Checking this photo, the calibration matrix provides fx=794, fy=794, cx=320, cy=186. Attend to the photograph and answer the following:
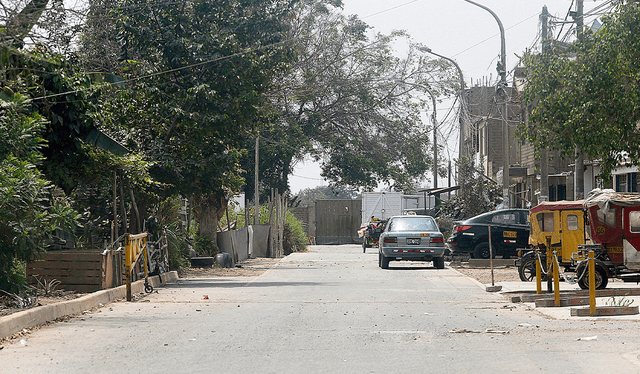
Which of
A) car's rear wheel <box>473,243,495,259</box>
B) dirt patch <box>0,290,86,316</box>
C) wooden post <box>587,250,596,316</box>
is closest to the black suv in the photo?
car's rear wheel <box>473,243,495,259</box>

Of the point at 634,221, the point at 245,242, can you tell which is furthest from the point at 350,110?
the point at 634,221

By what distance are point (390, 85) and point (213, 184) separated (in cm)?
2372

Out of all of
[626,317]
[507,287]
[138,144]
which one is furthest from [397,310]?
[138,144]

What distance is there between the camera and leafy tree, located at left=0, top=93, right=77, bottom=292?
35.9ft

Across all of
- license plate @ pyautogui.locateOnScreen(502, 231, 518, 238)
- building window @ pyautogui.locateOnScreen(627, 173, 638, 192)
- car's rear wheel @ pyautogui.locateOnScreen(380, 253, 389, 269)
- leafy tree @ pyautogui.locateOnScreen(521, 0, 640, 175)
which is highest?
leafy tree @ pyautogui.locateOnScreen(521, 0, 640, 175)

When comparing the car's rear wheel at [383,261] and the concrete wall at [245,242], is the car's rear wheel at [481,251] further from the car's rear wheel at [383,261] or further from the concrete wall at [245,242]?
the concrete wall at [245,242]

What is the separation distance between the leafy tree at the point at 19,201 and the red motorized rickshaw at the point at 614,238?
9768 mm

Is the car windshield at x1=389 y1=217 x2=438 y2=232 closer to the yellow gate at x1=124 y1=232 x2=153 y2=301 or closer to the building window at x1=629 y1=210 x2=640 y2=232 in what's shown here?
the building window at x1=629 y1=210 x2=640 y2=232

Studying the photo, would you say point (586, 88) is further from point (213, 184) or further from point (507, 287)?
point (213, 184)

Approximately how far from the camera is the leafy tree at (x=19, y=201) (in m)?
10.9

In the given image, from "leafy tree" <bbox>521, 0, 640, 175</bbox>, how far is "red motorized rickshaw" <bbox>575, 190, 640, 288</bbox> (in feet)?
9.46

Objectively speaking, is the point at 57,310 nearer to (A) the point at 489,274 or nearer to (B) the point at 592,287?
(B) the point at 592,287

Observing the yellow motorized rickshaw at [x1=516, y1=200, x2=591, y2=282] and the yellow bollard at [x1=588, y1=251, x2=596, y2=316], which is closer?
the yellow bollard at [x1=588, y1=251, x2=596, y2=316]

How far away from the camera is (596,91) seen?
18.4 meters
